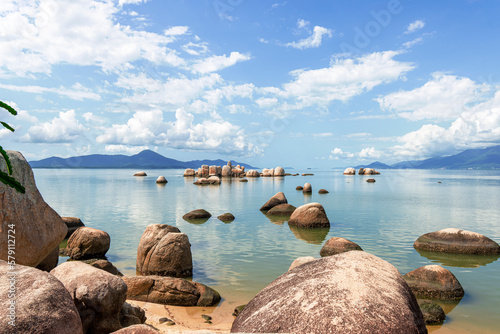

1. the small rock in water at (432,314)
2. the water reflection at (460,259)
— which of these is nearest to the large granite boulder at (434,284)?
the small rock in water at (432,314)

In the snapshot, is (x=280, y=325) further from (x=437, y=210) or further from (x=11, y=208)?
(x=437, y=210)

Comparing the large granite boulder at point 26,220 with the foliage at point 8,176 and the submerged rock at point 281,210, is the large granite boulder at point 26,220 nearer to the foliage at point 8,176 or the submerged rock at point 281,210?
the foliage at point 8,176

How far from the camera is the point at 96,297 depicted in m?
6.71

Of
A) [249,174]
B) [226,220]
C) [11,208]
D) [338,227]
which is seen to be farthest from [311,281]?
[249,174]

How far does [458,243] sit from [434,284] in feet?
23.5

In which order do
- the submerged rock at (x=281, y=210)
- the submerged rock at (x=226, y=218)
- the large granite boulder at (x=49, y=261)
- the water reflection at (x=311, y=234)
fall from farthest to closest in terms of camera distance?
the submerged rock at (x=281, y=210) → the submerged rock at (x=226, y=218) → the water reflection at (x=311, y=234) → the large granite boulder at (x=49, y=261)

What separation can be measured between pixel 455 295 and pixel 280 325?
370 inches

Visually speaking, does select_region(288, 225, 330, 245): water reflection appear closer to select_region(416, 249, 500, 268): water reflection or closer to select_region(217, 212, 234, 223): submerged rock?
select_region(217, 212, 234, 223): submerged rock

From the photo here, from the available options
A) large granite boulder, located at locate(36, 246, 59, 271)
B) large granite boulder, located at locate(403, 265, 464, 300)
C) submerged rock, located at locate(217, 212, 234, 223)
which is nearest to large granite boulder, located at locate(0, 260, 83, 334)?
large granite boulder, located at locate(36, 246, 59, 271)

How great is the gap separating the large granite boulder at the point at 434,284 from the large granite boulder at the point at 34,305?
1001 centimetres

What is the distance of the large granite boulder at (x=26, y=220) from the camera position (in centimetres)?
881

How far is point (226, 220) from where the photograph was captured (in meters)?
27.1

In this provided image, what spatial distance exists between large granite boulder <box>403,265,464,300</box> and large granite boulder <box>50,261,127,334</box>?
29.5 feet

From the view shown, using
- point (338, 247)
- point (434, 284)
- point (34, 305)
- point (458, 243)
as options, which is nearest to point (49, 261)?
point (34, 305)
